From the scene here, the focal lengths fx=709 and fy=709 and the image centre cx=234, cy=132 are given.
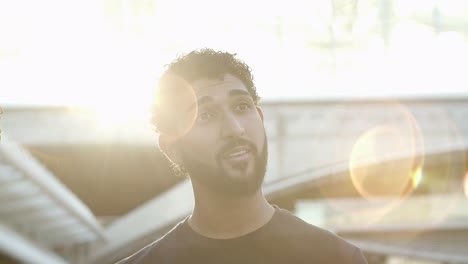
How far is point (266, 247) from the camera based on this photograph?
127 inches

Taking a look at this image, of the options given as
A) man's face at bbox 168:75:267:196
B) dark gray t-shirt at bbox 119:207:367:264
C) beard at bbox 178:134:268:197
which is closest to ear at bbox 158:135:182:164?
man's face at bbox 168:75:267:196

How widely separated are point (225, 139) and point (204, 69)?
1.50ft

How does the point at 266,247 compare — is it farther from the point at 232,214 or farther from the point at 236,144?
the point at 236,144

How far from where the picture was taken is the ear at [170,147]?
11.6 feet

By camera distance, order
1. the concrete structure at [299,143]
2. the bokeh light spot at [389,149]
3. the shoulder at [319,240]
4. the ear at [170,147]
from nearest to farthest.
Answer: the shoulder at [319,240] < the ear at [170,147] < the concrete structure at [299,143] < the bokeh light spot at [389,149]

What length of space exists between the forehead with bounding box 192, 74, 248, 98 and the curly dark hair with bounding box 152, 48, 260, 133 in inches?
1.1

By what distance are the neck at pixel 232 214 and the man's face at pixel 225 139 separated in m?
0.07

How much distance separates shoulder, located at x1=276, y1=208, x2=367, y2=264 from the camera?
3.14m

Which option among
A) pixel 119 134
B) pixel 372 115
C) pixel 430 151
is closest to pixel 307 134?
pixel 372 115

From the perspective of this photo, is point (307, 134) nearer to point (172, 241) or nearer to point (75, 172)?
point (75, 172)

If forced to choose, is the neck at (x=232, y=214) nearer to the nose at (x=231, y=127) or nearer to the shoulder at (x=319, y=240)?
the shoulder at (x=319, y=240)

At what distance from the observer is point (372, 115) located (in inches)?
899

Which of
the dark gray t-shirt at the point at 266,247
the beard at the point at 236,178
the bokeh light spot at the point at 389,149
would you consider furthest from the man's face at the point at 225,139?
the bokeh light spot at the point at 389,149

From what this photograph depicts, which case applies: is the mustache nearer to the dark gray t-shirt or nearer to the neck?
the neck
